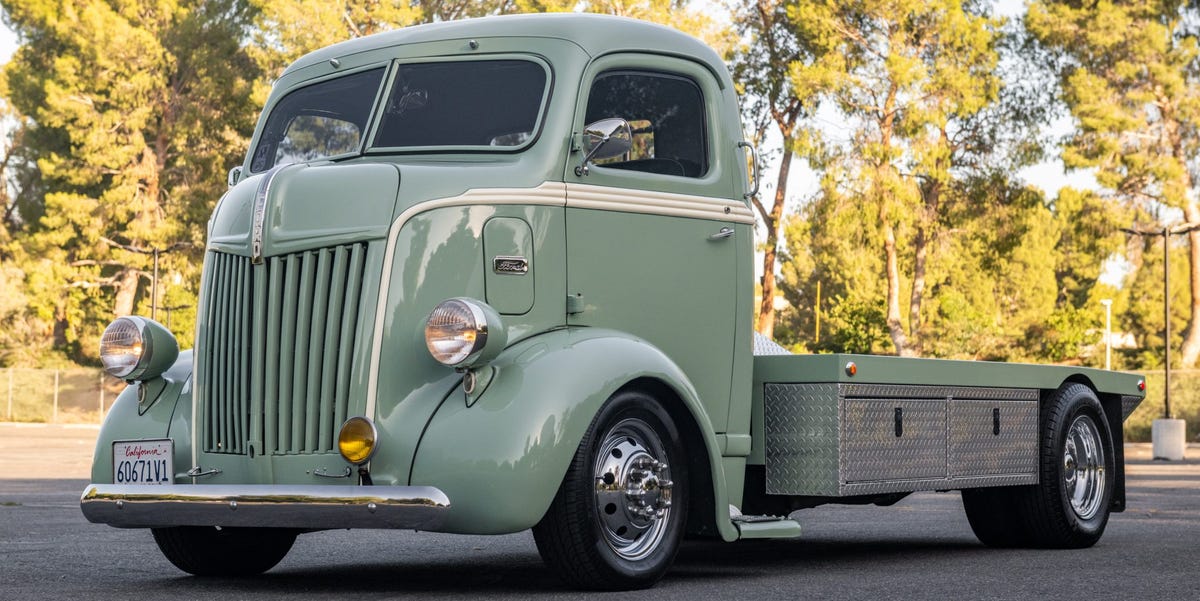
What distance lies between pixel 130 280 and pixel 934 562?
4767 cm

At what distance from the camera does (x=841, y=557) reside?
8930 mm

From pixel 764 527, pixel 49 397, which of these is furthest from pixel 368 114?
pixel 49 397

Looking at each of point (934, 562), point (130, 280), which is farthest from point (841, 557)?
point (130, 280)

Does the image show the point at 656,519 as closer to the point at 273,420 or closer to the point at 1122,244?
the point at 273,420

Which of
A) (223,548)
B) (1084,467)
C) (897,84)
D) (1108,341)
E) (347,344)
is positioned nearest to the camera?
(347,344)

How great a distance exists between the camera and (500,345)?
6.45m

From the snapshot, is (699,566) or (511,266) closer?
(511,266)

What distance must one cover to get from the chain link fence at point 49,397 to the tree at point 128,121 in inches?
116

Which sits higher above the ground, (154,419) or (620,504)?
(154,419)

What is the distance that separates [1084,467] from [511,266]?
15.6ft

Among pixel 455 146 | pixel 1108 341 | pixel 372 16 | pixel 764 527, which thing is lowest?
pixel 764 527

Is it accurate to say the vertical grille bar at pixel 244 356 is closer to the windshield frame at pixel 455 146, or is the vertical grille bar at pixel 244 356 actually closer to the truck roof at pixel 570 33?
the windshield frame at pixel 455 146

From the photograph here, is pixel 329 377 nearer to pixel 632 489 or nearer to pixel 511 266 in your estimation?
pixel 511 266

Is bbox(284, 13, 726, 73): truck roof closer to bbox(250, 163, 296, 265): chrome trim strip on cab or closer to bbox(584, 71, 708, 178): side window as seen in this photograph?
bbox(584, 71, 708, 178): side window
